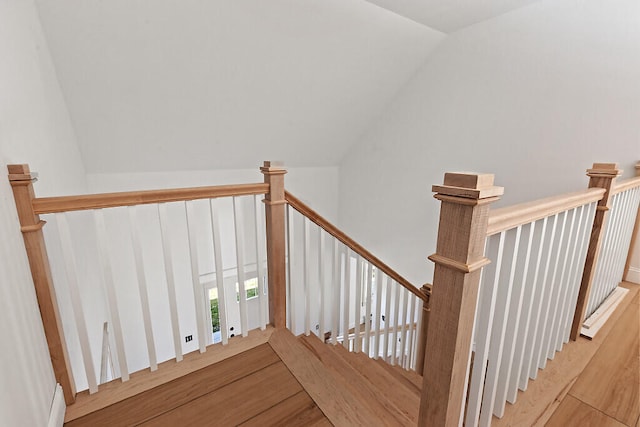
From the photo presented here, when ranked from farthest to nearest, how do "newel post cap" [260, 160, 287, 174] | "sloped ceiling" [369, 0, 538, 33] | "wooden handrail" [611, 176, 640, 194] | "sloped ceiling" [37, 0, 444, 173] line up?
"sloped ceiling" [369, 0, 538, 33] < "sloped ceiling" [37, 0, 444, 173] < "newel post cap" [260, 160, 287, 174] < "wooden handrail" [611, 176, 640, 194]

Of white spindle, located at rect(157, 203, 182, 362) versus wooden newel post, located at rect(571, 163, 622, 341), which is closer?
white spindle, located at rect(157, 203, 182, 362)

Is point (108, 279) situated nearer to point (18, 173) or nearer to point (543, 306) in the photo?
point (18, 173)

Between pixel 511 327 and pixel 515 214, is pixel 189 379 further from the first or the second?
Result: pixel 515 214

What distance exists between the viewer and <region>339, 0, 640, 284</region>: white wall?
8.58 feet

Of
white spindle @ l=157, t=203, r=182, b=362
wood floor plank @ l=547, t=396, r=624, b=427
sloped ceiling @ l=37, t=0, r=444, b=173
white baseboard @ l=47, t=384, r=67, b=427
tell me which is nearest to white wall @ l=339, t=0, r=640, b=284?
sloped ceiling @ l=37, t=0, r=444, b=173

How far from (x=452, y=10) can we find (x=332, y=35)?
1142 mm

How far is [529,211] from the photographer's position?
99 cm

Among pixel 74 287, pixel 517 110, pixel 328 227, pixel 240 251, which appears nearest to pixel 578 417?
pixel 328 227

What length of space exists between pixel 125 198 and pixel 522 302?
169 cm

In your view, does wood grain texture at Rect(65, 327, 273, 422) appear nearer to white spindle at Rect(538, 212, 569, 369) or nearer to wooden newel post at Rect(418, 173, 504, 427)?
wooden newel post at Rect(418, 173, 504, 427)

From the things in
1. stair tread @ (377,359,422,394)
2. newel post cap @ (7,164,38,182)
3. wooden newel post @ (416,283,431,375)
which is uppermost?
newel post cap @ (7,164,38,182)

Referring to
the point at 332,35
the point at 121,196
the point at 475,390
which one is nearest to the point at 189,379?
the point at 121,196

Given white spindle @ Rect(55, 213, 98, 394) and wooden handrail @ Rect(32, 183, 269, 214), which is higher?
wooden handrail @ Rect(32, 183, 269, 214)

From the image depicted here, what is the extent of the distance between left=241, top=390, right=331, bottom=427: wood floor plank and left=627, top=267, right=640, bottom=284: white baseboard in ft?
9.71
